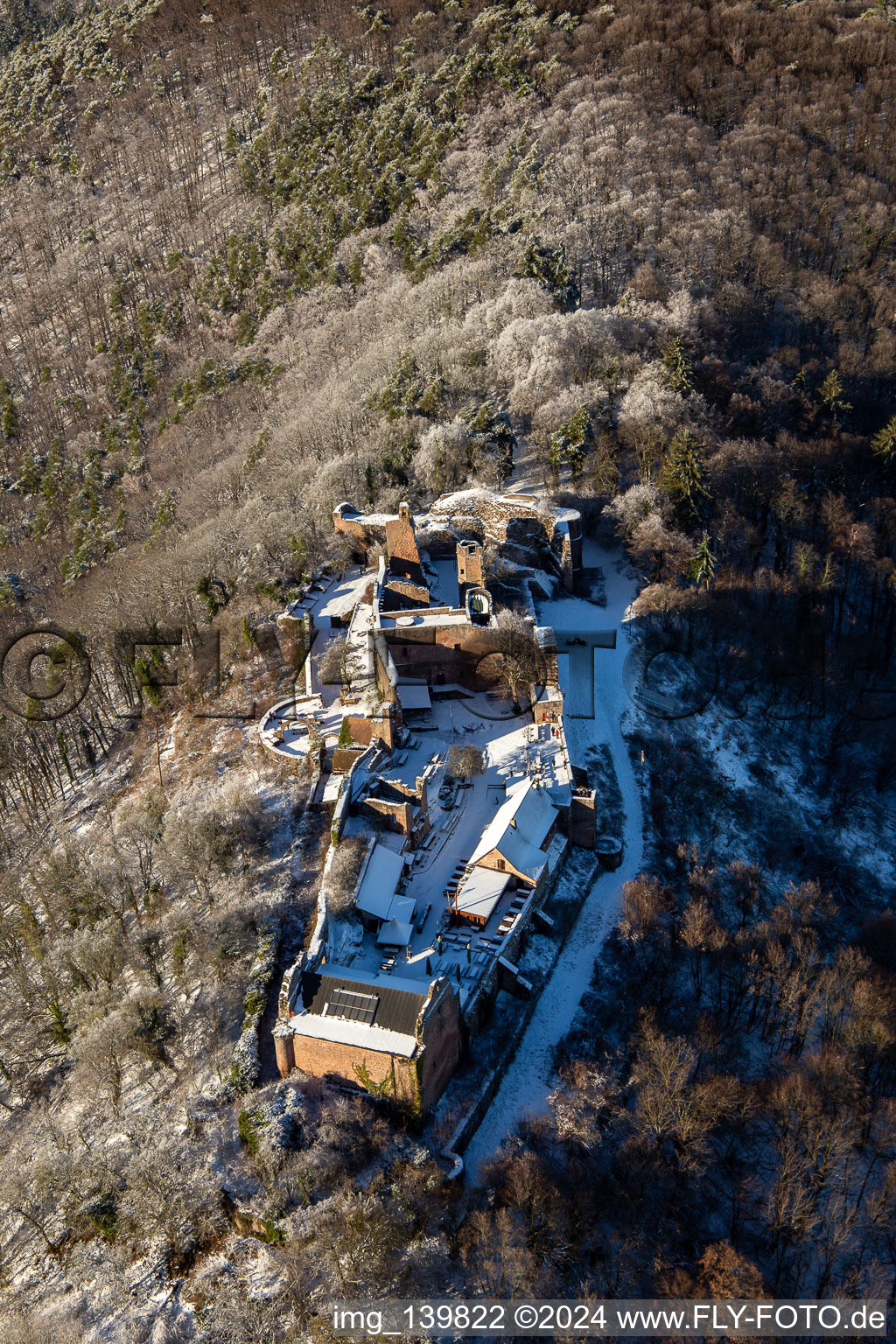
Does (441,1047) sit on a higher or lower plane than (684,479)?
lower

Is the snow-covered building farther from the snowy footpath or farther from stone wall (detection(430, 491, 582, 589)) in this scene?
stone wall (detection(430, 491, 582, 589))

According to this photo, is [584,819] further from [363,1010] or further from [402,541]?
[402,541]

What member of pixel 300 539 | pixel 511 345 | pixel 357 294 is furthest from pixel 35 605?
pixel 357 294

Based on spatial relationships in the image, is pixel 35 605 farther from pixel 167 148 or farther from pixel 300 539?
pixel 167 148

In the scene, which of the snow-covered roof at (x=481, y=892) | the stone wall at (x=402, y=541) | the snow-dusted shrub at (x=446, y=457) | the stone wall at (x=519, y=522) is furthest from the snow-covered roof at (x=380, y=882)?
the snow-dusted shrub at (x=446, y=457)

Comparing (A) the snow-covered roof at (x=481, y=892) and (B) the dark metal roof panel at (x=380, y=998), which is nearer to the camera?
(B) the dark metal roof panel at (x=380, y=998)

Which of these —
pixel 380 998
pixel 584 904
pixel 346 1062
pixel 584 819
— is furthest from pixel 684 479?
pixel 346 1062

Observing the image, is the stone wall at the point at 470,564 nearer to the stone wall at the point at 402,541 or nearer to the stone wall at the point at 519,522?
the stone wall at the point at 402,541
